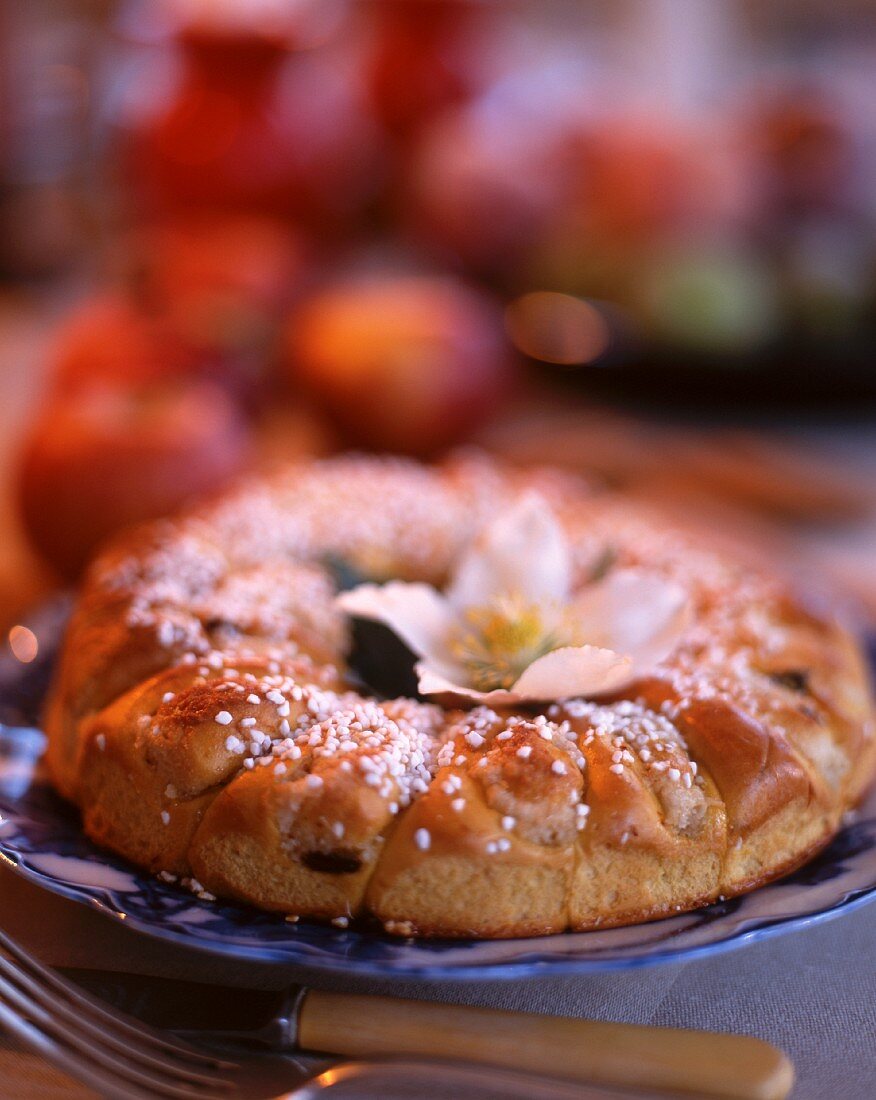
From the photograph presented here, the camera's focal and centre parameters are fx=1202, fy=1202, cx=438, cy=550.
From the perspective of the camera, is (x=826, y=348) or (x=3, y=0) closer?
(x=826, y=348)

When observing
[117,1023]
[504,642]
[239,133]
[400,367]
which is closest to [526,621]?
[504,642]

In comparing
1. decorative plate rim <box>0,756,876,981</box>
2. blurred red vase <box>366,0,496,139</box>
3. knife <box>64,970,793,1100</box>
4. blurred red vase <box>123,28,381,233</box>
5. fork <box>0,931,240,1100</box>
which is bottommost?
knife <box>64,970,793,1100</box>

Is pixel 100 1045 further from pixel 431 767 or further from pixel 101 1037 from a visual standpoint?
pixel 431 767

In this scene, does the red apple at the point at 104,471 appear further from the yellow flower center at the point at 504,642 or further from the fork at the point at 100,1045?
the fork at the point at 100,1045

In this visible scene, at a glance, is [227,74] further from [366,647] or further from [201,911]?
[201,911]

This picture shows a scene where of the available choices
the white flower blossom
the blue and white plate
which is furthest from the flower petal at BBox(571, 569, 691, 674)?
the blue and white plate

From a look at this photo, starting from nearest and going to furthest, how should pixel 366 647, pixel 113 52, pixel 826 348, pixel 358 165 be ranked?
1. pixel 366 647
2. pixel 826 348
3. pixel 358 165
4. pixel 113 52

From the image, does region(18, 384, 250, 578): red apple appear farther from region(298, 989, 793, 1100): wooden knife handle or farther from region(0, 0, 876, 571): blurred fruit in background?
region(298, 989, 793, 1100): wooden knife handle

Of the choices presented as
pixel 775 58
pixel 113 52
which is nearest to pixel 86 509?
pixel 113 52
